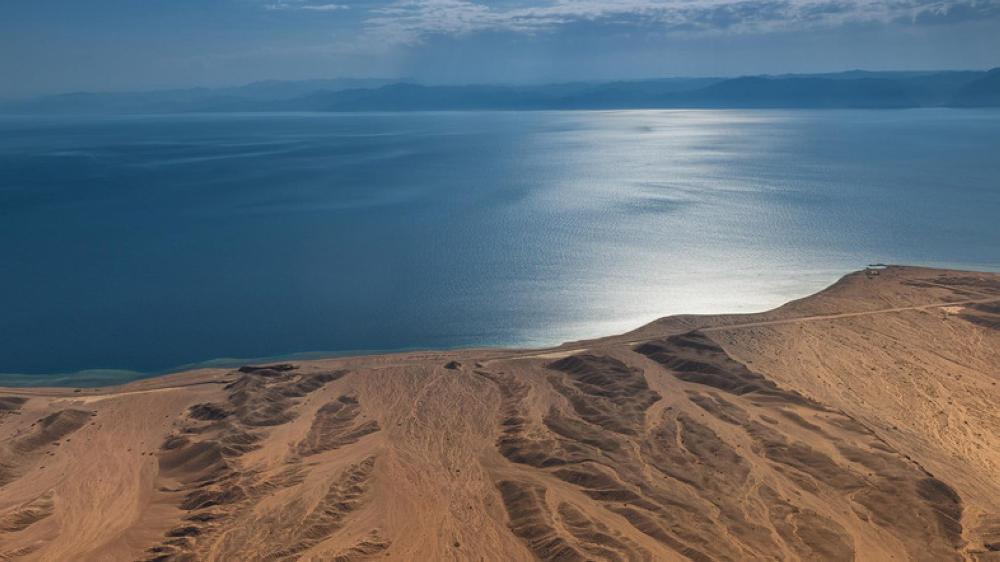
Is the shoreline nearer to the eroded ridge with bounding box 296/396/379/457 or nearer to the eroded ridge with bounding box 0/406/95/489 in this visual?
the eroded ridge with bounding box 0/406/95/489

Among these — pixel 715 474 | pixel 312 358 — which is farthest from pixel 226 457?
pixel 715 474

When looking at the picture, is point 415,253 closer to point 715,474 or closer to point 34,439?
point 34,439

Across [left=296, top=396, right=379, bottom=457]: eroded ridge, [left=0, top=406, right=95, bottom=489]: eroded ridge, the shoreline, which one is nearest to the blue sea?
the shoreline

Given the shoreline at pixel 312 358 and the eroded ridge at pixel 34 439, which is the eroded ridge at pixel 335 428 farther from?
the eroded ridge at pixel 34 439

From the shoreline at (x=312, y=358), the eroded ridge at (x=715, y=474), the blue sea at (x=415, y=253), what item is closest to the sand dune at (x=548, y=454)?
the eroded ridge at (x=715, y=474)

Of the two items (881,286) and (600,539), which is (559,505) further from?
(881,286)
